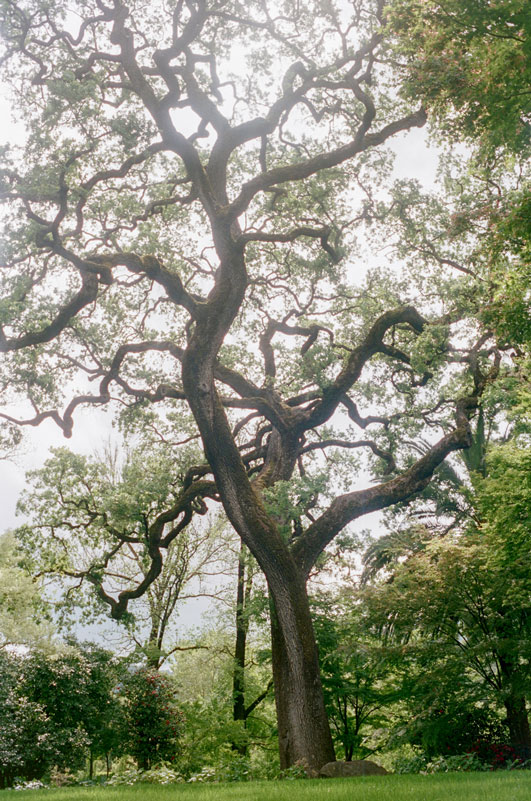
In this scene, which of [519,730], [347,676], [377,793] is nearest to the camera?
[377,793]

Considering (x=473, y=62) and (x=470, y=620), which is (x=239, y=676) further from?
(x=473, y=62)

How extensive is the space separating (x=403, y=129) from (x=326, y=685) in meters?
13.3

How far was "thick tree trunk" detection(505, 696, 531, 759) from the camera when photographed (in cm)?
1202

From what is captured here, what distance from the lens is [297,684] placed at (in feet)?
35.3

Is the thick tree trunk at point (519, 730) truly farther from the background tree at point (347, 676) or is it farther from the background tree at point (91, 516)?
the background tree at point (91, 516)

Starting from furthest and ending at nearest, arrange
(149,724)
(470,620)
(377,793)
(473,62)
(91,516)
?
(149,724) < (91,516) < (470,620) < (473,62) < (377,793)

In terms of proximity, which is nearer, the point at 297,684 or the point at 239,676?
the point at 297,684

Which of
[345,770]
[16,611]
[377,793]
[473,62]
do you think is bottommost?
[345,770]

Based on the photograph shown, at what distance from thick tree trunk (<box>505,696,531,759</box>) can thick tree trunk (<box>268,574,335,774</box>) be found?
13.4ft

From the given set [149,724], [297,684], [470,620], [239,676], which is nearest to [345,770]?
[297,684]

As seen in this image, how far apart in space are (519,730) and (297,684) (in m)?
5.01

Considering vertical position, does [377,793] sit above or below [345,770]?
above

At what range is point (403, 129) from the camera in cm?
1370

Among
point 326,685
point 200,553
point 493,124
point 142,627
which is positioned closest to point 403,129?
point 493,124
